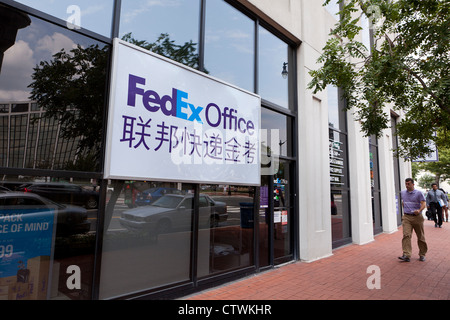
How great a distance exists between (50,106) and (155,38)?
199cm

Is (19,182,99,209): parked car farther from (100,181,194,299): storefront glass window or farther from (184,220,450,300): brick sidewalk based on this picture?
(184,220,450,300): brick sidewalk

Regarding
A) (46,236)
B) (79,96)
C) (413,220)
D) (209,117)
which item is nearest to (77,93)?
(79,96)

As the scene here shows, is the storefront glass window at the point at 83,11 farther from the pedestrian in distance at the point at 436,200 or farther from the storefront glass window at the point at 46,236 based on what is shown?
the pedestrian in distance at the point at 436,200

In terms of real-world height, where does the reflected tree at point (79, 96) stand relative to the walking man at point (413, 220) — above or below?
above

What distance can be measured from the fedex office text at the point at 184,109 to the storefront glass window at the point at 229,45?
80 cm

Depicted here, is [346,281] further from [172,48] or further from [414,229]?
[172,48]

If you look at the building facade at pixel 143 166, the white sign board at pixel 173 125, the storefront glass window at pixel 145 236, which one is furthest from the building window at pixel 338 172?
the storefront glass window at pixel 145 236

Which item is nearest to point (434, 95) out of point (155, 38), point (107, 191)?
point (155, 38)

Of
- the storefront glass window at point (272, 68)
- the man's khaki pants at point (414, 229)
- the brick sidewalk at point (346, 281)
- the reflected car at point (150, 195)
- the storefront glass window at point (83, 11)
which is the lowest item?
the brick sidewalk at point (346, 281)

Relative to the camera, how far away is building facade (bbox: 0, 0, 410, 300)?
10.7 ft

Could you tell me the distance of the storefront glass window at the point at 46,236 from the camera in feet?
10.2

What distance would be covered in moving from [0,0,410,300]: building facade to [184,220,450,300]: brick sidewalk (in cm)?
36

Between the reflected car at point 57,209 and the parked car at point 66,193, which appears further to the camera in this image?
the parked car at point 66,193

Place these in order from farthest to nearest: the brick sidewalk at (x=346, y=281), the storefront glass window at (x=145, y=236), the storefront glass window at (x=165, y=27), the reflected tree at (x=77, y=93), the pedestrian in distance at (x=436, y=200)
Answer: the pedestrian in distance at (x=436, y=200), the brick sidewalk at (x=346, y=281), the storefront glass window at (x=165, y=27), the storefront glass window at (x=145, y=236), the reflected tree at (x=77, y=93)
